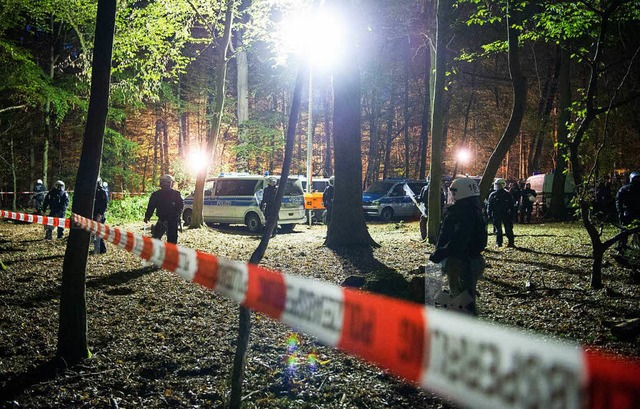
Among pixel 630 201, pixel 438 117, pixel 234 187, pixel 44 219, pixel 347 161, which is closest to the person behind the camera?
pixel 630 201

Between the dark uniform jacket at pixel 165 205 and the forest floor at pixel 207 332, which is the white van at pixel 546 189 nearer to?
the forest floor at pixel 207 332

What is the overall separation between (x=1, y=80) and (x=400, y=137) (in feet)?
135

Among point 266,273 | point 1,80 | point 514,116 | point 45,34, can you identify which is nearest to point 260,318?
point 266,273

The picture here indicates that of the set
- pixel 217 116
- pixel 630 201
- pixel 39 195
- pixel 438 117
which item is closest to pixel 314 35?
pixel 438 117

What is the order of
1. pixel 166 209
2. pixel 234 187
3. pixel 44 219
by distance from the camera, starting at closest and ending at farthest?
pixel 166 209 → pixel 44 219 → pixel 234 187

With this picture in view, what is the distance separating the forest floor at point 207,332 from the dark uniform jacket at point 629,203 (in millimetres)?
1310

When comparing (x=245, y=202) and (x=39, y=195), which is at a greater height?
(x=245, y=202)

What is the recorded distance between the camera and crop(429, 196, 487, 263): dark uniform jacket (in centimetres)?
494

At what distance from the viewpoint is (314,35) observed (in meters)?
6.08

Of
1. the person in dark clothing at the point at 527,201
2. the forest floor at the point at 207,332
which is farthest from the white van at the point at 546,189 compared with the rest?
the forest floor at the point at 207,332

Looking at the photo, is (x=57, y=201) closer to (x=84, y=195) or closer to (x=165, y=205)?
(x=165, y=205)

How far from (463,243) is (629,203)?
7.81m

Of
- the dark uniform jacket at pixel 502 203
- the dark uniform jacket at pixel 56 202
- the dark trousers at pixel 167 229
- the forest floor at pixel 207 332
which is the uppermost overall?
the dark uniform jacket at pixel 502 203

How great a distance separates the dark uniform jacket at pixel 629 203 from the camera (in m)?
10.1
